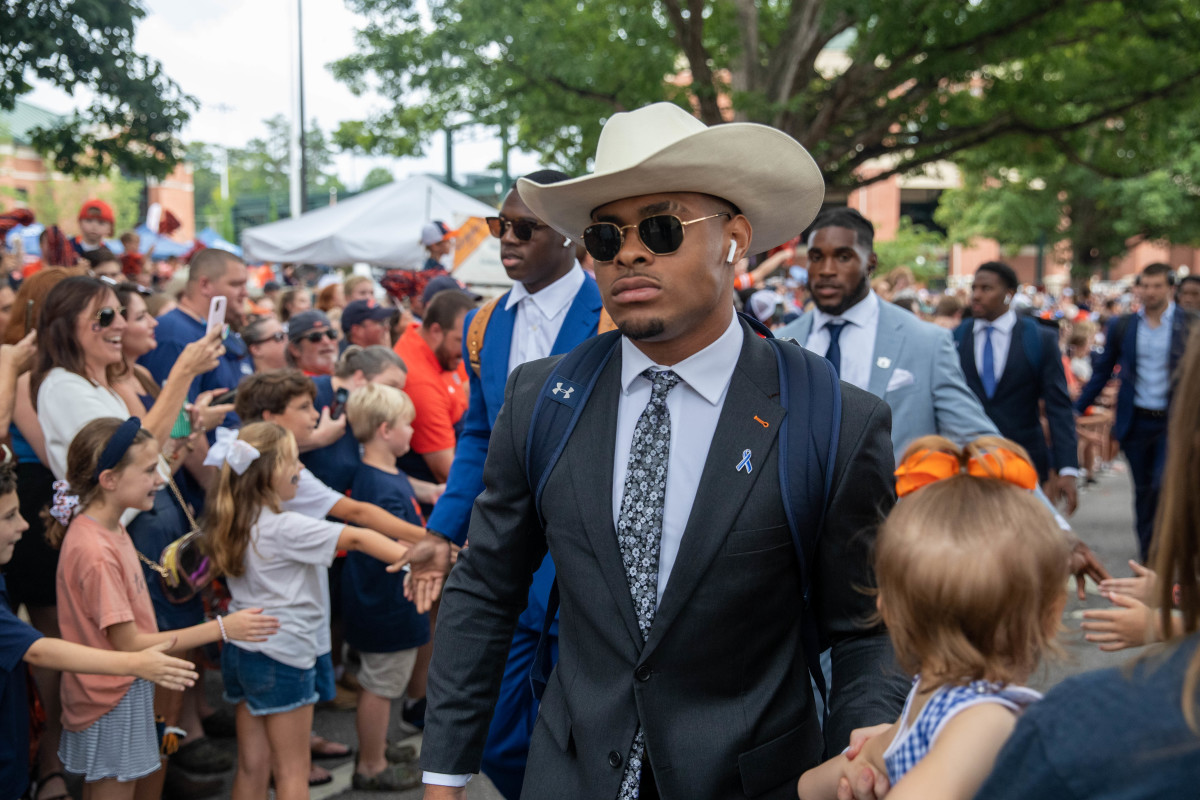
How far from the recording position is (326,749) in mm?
5215

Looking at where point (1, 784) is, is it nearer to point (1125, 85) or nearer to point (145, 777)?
point (145, 777)

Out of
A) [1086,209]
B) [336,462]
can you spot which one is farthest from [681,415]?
[1086,209]

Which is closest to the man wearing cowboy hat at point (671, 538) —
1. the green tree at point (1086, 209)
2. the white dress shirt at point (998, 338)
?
the white dress shirt at point (998, 338)

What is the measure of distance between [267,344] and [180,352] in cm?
55

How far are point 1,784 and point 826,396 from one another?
10.0ft

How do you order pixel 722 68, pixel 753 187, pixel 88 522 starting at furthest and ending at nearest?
pixel 722 68 < pixel 88 522 < pixel 753 187

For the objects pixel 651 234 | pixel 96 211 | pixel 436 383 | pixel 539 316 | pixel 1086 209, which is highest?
pixel 1086 209

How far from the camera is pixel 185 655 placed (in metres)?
4.75

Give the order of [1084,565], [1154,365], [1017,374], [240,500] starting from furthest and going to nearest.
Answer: [1154,365] → [1017,374] → [240,500] → [1084,565]

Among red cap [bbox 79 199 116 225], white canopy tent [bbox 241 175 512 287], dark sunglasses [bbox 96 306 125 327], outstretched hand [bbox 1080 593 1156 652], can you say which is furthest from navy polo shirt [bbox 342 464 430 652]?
white canopy tent [bbox 241 175 512 287]

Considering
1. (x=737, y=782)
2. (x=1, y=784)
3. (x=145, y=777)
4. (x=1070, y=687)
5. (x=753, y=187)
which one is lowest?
(x=145, y=777)

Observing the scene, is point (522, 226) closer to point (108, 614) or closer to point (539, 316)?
point (539, 316)

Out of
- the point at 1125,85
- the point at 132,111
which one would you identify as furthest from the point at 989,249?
the point at 132,111

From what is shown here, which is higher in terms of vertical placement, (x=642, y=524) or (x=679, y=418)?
(x=679, y=418)
